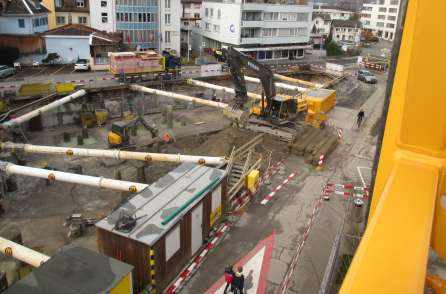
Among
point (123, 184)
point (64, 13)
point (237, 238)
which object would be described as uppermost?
point (64, 13)

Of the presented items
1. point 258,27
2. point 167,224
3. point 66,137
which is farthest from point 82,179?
point 258,27

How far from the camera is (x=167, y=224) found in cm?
1277

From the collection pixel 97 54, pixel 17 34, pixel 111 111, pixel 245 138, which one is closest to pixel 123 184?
pixel 245 138

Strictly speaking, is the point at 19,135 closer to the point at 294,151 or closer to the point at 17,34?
the point at 294,151

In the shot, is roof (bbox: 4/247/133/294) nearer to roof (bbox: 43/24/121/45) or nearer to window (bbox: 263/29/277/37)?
roof (bbox: 43/24/121/45)

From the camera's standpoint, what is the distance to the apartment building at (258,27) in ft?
193

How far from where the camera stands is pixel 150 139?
95.5ft

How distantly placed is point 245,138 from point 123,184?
11.8 meters

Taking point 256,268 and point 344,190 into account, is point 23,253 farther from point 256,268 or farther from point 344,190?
point 344,190

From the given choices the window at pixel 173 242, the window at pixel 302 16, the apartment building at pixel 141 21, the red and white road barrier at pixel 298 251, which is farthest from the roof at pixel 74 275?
the window at pixel 302 16

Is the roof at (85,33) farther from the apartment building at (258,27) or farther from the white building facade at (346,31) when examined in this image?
the white building facade at (346,31)

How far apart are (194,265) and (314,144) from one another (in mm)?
14510

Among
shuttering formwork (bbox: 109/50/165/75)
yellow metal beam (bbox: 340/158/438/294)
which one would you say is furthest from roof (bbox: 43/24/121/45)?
yellow metal beam (bbox: 340/158/438/294)

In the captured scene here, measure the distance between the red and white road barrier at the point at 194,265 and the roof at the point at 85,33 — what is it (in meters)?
37.7
